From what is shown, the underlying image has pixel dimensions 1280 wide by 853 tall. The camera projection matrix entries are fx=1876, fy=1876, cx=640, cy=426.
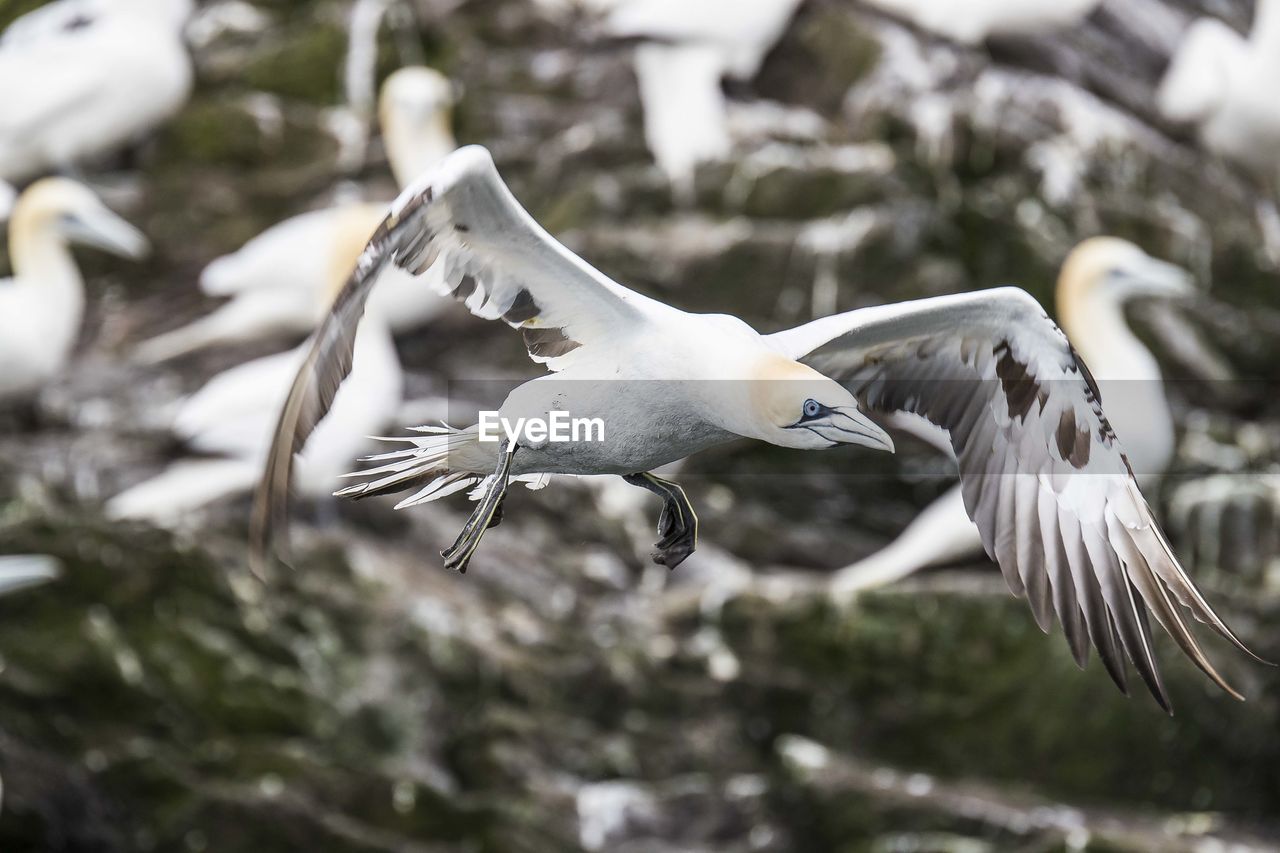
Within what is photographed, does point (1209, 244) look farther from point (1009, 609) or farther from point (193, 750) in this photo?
point (193, 750)

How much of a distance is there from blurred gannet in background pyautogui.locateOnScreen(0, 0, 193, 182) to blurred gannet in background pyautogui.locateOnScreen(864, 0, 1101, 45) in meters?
4.04

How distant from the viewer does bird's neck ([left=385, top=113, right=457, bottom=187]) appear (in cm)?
1026

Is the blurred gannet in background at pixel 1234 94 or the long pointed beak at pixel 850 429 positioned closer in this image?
the long pointed beak at pixel 850 429

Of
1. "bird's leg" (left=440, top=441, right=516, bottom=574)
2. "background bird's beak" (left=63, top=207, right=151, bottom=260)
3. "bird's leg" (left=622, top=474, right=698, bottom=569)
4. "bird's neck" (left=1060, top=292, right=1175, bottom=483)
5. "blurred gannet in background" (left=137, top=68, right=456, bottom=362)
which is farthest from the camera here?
"background bird's beak" (left=63, top=207, right=151, bottom=260)

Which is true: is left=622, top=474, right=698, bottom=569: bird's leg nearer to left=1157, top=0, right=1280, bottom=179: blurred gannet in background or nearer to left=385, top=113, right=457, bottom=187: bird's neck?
left=385, top=113, right=457, bottom=187: bird's neck

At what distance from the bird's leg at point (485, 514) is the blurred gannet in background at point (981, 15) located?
6.18m

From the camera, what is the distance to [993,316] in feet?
16.4

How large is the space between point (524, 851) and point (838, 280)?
9.87 ft

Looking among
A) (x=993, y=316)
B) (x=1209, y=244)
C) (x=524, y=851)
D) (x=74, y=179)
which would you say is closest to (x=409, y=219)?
(x=993, y=316)

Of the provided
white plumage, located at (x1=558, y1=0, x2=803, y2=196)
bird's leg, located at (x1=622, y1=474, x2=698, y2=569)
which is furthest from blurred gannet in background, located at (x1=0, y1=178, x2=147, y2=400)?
bird's leg, located at (x1=622, y1=474, x2=698, y2=569)

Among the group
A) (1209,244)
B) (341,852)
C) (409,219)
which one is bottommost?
(341,852)

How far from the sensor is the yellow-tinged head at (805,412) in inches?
161

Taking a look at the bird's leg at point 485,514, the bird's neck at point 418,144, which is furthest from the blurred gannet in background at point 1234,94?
the bird's leg at point 485,514

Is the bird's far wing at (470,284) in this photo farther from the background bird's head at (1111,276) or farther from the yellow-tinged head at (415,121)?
the yellow-tinged head at (415,121)
